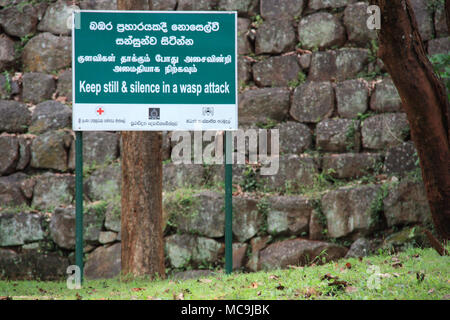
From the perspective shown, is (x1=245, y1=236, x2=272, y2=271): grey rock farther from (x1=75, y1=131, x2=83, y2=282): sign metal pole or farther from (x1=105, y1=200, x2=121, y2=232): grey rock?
(x1=75, y1=131, x2=83, y2=282): sign metal pole

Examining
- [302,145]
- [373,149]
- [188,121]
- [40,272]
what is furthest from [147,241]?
[373,149]

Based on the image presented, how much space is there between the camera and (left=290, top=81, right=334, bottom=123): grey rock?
8.48m

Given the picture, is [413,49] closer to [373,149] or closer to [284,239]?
[373,149]

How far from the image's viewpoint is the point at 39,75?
370 inches

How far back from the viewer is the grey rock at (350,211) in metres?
7.31

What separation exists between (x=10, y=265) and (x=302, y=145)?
4.82 metres

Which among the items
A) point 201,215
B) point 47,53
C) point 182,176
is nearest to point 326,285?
point 201,215

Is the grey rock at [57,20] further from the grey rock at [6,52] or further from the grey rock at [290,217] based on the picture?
the grey rock at [290,217]

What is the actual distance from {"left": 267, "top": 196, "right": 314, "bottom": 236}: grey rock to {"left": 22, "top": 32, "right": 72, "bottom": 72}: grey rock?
476 cm

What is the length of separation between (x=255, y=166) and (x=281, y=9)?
2.94 m

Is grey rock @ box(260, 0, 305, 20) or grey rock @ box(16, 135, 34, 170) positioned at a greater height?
grey rock @ box(260, 0, 305, 20)

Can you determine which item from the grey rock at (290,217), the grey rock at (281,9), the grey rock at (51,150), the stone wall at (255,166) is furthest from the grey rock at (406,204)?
the grey rock at (51,150)

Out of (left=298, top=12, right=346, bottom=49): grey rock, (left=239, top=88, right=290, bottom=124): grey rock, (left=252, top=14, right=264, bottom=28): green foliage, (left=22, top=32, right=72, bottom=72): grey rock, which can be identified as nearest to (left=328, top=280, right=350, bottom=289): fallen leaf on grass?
(left=239, top=88, right=290, bottom=124): grey rock

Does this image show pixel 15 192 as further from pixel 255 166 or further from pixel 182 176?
pixel 255 166
